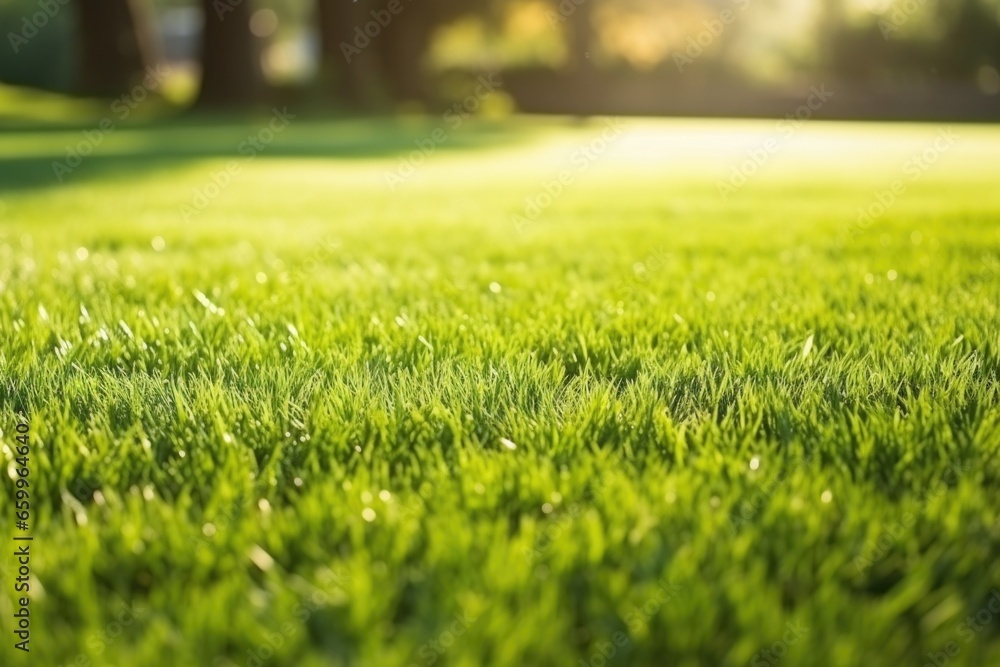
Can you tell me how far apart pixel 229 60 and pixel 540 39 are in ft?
70.0

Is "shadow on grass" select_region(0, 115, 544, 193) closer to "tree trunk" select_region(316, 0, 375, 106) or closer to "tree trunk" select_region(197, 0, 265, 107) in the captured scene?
"tree trunk" select_region(197, 0, 265, 107)

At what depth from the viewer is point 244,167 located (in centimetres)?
1202

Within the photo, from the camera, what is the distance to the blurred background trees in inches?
1081

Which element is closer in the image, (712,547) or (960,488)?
(712,547)

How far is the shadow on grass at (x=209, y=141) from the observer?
11.3 meters

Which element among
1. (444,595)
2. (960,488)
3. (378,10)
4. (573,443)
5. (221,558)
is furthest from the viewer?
(378,10)

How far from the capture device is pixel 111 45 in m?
28.8

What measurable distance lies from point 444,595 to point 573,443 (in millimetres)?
663

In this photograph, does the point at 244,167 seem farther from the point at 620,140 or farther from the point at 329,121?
the point at 329,121

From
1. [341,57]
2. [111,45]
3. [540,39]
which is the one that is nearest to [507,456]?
[341,57]

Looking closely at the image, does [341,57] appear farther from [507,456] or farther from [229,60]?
[507,456]

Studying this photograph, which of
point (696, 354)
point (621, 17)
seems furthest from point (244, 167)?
point (621, 17)

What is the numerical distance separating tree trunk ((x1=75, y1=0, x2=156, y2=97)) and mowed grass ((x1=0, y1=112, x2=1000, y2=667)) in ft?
89.5

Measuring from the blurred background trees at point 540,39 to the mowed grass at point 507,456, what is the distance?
78.0 ft
